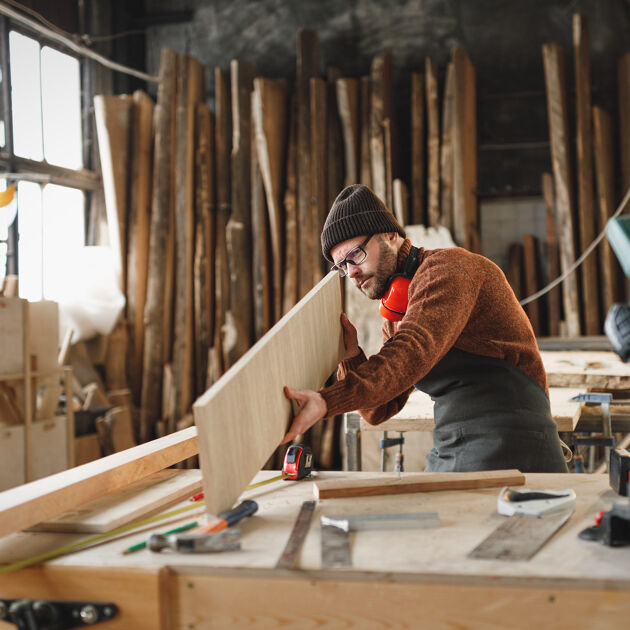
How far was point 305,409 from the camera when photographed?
6.12 ft

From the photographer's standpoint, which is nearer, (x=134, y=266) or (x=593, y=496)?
(x=593, y=496)

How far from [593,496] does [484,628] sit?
681mm

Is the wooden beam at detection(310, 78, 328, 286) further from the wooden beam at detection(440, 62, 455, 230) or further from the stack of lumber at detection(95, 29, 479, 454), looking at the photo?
the wooden beam at detection(440, 62, 455, 230)

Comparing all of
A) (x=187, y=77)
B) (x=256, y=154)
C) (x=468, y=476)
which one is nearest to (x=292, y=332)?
(x=468, y=476)

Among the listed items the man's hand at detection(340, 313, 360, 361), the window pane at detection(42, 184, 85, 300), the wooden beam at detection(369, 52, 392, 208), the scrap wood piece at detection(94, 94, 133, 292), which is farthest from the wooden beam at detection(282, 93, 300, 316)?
the man's hand at detection(340, 313, 360, 361)

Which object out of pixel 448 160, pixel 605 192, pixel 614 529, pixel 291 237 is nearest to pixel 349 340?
pixel 614 529

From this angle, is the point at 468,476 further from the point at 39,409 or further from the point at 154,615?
the point at 39,409

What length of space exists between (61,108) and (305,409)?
217 inches

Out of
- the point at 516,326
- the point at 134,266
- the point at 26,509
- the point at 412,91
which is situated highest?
the point at 412,91

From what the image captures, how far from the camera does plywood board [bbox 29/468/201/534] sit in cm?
167

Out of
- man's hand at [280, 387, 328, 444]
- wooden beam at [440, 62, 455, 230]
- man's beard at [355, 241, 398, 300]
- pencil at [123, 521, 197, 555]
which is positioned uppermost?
wooden beam at [440, 62, 455, 230]

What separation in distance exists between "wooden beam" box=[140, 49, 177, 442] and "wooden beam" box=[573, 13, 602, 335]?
12.0 feet

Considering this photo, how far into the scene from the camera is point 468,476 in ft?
6.33

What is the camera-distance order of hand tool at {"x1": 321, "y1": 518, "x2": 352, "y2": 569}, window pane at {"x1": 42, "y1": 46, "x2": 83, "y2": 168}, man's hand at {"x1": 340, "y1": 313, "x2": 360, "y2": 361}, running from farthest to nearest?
window pane at {"x1": 42, "y1": 46, "x2": 83, "y2": 168} → man's hand at {"x1": 340, "y1": 313, "x2": 360, "y2": 361} → hand tool at {"x1": 321, "y1": 518, "x2": 352, "y2": 569}
